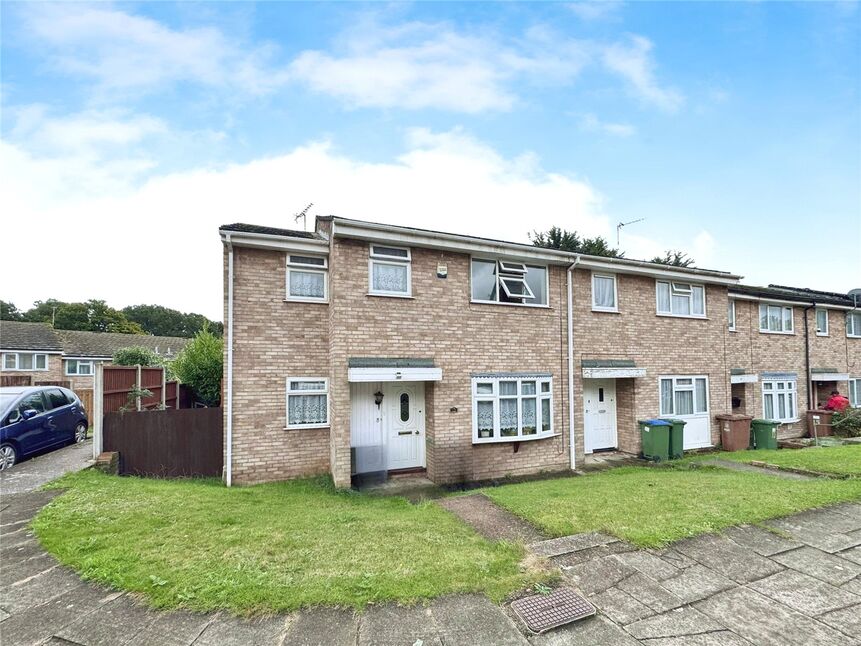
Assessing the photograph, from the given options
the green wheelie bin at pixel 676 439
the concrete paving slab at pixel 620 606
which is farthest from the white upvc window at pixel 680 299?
the concrete paving slab at pixel 620 606

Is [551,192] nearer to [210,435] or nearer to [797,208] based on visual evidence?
[797,208]

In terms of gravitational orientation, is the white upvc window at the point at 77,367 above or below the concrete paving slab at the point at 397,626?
above

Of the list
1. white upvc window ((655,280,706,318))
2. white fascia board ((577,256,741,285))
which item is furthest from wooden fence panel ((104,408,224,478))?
white upvc window ((655,280,706,318))

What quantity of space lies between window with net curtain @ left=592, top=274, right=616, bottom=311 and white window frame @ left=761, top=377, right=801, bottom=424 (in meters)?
7.52

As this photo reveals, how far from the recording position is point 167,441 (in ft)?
26.7

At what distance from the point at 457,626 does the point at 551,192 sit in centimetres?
1583

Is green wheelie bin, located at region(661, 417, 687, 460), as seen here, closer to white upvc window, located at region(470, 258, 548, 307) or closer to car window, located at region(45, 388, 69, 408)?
white upvc window, located at region(470, 258, 548, 307)

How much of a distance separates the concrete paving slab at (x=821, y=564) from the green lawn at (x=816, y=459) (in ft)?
16.0

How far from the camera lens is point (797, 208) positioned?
1327cm

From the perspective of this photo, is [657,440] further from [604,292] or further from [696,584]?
[696,584]

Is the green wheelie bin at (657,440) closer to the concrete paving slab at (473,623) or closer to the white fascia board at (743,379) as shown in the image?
the white fascia board at (743,379)

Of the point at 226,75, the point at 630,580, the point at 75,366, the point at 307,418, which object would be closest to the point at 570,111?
the point at 226,75

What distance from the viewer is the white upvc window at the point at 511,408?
8.96 meters

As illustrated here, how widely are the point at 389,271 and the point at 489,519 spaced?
16.0 ft
